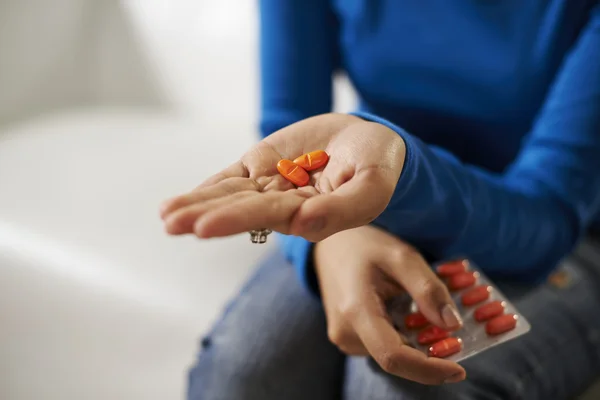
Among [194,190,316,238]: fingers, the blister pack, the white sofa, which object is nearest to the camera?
[194,190,316,238]: fingers

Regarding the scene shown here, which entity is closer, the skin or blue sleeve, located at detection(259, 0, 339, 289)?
the skin

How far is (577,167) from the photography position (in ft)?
1.15

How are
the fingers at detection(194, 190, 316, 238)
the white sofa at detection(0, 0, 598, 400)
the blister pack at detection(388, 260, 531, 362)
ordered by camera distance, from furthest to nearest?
1. the white sofa at detection(0, 0, 598, 400)
2. the blister pack at detection(388, 260, 531, 362)
3. the fingers at detection(194, 190, 316, 238)

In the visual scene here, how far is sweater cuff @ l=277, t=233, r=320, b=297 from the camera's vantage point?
0.35 meters

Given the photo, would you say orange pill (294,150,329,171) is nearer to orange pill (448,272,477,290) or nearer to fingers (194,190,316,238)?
fingers (194,190,316,238)

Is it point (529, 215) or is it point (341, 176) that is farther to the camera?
point (529, 215)

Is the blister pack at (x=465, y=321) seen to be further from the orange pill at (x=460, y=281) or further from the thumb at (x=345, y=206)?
the thumb at (x=345, y=206)

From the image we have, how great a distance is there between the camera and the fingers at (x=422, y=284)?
0.94ft

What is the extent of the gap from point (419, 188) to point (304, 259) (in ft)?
0.39

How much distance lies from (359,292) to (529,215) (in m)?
0.13

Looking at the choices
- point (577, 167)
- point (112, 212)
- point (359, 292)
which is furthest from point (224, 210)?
point (112, 212)

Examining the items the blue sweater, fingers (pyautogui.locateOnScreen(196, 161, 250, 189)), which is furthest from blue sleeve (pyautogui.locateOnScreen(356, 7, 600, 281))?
fingers (pyautogui.locateOnScreen(196, 161, 250, 189))

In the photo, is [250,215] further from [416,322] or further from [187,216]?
[416,322]

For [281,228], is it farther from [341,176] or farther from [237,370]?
[237,370]
